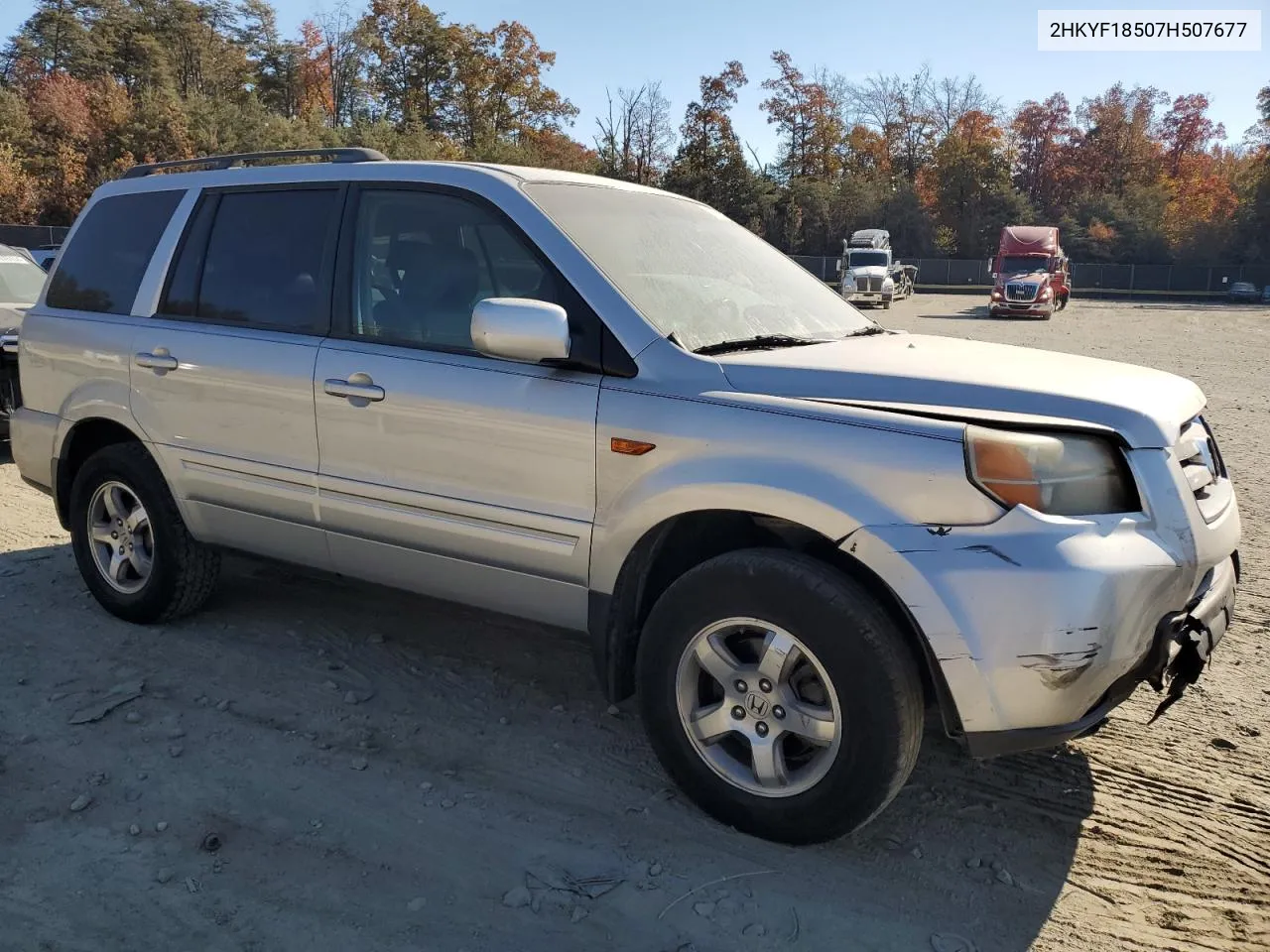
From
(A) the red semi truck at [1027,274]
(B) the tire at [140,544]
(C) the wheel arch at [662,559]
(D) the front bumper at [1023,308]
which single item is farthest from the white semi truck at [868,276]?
(C) the wheel arch at [662,559]

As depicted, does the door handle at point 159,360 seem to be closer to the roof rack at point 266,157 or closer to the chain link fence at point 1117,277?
the roof rack at point 266,157

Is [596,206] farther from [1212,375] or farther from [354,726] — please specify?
[1212,375]

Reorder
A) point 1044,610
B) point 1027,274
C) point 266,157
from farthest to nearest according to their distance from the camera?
point 1027,274 < point 266,157 < point 1044,610

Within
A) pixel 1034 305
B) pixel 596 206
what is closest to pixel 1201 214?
pixel 1034 305

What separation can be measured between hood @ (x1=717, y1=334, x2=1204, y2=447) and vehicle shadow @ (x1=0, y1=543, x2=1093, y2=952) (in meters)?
1.28

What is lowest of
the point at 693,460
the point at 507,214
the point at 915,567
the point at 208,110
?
the point at 915,567

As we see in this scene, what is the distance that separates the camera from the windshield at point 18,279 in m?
8.90

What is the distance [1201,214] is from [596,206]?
64491mm

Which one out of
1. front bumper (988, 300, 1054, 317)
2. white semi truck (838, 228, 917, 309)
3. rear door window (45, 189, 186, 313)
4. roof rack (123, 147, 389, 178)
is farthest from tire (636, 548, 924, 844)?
front bumper (988, 300, 1054, 317)

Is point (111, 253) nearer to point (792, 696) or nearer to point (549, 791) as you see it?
point (549, 791)

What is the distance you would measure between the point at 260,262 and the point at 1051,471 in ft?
10.3

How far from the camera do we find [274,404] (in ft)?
12.7


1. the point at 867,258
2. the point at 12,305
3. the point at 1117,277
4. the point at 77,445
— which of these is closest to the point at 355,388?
the point at 77,445

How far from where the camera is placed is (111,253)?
4.63 m
